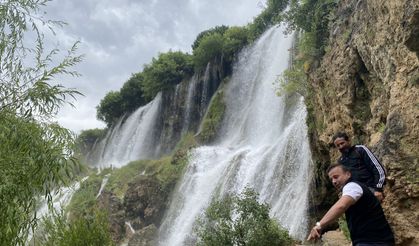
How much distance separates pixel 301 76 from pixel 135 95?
31637 millimetres

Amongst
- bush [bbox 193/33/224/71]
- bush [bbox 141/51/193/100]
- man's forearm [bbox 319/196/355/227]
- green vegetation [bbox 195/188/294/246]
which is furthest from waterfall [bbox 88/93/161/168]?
man's forearm [bbox 319/196/355/227]

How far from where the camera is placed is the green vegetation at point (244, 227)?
12672 millimetres

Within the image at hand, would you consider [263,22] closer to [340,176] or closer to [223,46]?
[223,46]

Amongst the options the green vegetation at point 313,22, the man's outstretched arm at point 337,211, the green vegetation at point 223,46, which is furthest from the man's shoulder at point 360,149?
the green vegetation at point 223,46

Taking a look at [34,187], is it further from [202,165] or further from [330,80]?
[202,165]

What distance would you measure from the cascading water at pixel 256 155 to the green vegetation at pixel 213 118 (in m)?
0.51

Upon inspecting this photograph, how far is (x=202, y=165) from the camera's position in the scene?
Result: 953 inches

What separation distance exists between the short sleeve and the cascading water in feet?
34.7

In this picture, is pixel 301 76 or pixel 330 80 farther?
pixel 301 76

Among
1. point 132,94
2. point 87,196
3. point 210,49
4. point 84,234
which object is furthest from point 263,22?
point 84,234

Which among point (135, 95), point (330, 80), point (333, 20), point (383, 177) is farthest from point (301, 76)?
point (135, 95)

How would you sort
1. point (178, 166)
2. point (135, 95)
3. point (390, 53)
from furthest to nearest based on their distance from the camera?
point (135, 95)
point (178, 166)
point (390, 53)

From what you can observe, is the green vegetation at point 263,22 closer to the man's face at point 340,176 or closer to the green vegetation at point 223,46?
the green vegetation at point 223,46

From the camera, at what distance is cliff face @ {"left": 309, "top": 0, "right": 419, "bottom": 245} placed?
7887 millimetres
